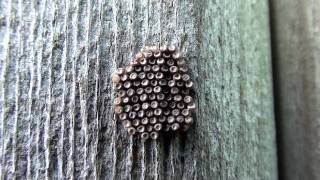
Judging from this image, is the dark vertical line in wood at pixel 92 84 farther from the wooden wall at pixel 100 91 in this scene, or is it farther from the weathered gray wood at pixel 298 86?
the weathered gray wood at pixel 298 86

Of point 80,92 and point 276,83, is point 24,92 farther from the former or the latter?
point 276,83

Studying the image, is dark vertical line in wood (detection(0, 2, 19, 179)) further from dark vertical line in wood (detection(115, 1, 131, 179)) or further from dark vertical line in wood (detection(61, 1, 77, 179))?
dark vertical line in wood (detection(115, 1, 131, 179))

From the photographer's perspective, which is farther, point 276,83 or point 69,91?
point 276,83

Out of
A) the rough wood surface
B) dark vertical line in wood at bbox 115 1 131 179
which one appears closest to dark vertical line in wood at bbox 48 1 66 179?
the rough wood surface

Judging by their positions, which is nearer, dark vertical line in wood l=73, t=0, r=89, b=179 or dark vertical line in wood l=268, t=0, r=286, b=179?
dark vertical line in wood l=73, t=0, r=89, b=179

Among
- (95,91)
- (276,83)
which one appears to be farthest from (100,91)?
(276,83)

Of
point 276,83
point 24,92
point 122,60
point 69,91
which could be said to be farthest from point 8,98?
point 276,83

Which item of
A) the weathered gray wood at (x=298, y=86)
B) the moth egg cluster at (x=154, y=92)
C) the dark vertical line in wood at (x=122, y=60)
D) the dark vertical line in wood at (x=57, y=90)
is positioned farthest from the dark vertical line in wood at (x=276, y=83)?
the dark vertical line in wood at (x=57, y=90)
